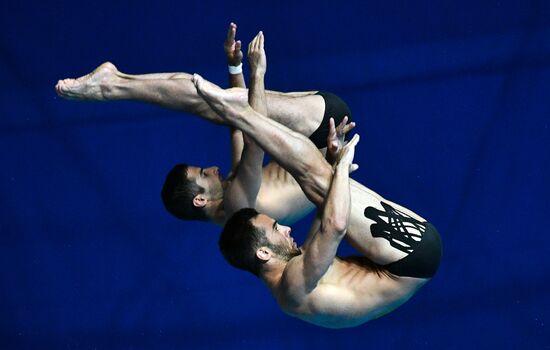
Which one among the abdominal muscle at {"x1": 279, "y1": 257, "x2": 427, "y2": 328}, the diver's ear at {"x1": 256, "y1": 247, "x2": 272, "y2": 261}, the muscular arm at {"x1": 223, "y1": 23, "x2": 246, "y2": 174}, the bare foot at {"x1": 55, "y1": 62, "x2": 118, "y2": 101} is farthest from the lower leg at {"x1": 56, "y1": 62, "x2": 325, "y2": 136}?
the abdominal muscle at {"x1": 279, "y1": 257, "x2": 427, "y2": 328}

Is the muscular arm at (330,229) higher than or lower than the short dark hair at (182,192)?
higher

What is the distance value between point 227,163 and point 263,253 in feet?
5.54

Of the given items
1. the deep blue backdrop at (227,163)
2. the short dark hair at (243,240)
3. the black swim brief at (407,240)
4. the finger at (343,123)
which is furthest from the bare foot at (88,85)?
the deep blue backdrop at (227,163)

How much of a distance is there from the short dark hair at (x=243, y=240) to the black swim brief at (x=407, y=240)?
1.23 ft

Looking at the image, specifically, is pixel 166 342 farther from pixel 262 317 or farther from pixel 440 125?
pixel 440 125

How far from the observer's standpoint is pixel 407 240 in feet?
11.7

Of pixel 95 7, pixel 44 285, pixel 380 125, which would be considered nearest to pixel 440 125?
pixel 380 125

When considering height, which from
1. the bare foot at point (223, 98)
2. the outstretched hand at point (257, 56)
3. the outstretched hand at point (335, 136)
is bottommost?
the outstretched hand at point (335, 136)

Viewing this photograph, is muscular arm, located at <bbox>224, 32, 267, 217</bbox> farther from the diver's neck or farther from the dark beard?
the dark beard

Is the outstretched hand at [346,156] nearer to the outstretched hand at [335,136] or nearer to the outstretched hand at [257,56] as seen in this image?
the outstretched hand at [335,136]

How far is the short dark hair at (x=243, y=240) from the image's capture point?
358 cm

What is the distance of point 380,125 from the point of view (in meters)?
5.14

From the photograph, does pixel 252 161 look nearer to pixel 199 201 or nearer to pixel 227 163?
pixel 199 201

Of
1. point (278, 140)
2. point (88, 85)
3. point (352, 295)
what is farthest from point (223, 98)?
point (352, 295)
